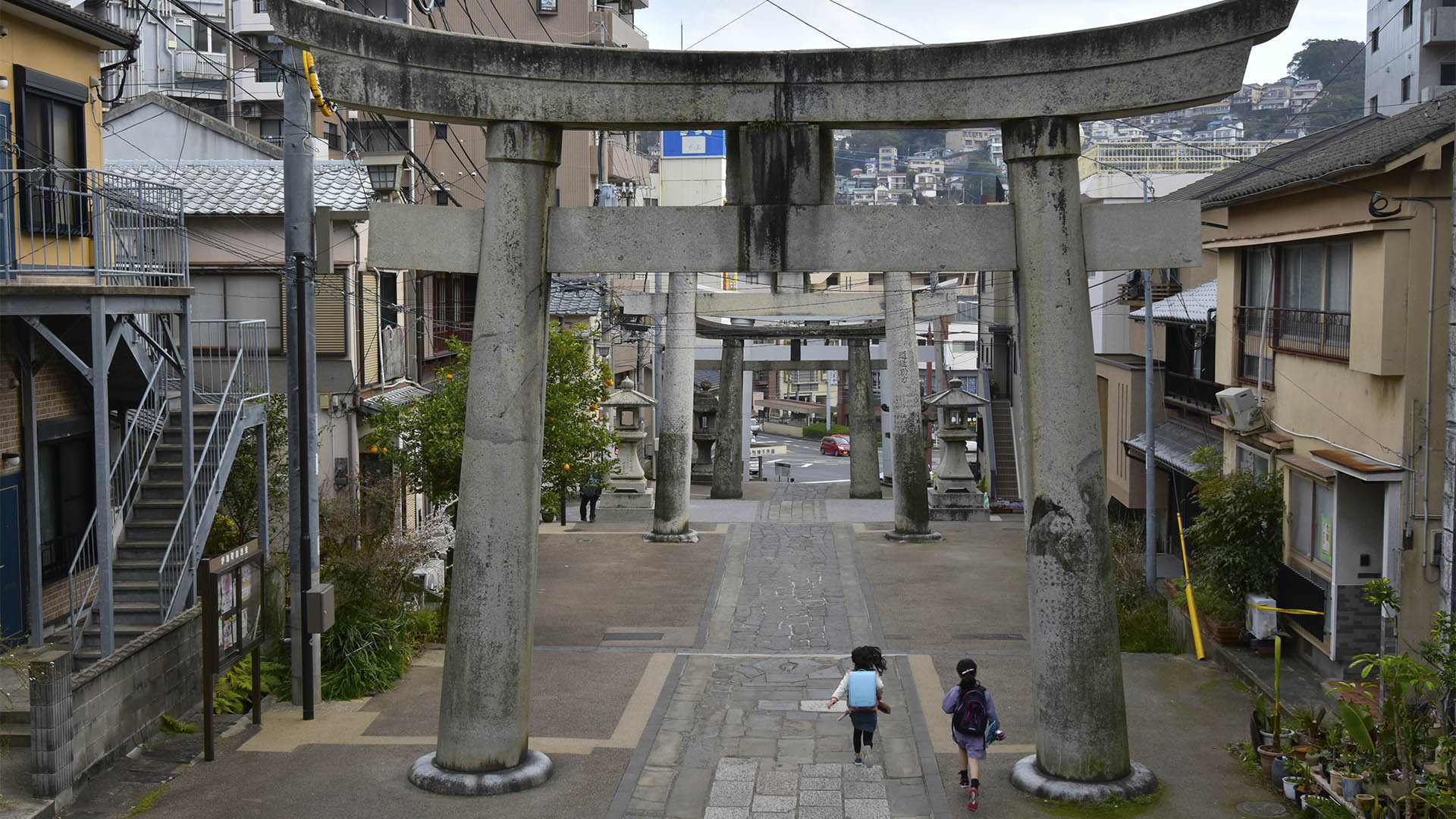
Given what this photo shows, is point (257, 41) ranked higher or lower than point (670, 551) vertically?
higher

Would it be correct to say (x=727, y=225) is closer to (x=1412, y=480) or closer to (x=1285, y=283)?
(x=1412, y=480)

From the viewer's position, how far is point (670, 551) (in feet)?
82.2

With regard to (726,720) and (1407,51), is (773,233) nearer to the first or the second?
(726,720)

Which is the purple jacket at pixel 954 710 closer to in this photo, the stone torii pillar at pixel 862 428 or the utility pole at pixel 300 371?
the utility pole at pixel 300 371

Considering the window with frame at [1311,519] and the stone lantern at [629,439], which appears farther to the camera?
the stone lantern at [629,439]

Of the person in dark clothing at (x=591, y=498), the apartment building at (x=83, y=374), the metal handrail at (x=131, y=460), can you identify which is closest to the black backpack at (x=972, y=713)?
the apartment building at (x=83, y=374)

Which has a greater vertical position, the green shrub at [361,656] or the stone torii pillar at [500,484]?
the stone torii pillar at [500,484]

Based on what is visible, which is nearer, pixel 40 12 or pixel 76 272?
pixel 76 272

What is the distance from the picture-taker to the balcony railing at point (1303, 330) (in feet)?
48.6

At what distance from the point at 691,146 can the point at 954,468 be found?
32.2 meters

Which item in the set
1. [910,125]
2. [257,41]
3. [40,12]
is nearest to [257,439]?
[40,12]

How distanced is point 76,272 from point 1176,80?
10.5 metres

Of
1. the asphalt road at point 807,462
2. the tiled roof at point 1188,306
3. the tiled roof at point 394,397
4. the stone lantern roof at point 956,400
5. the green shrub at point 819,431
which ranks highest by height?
the tiled roof at point 1188,306

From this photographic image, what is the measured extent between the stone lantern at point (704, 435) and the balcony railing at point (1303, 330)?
2423cm
